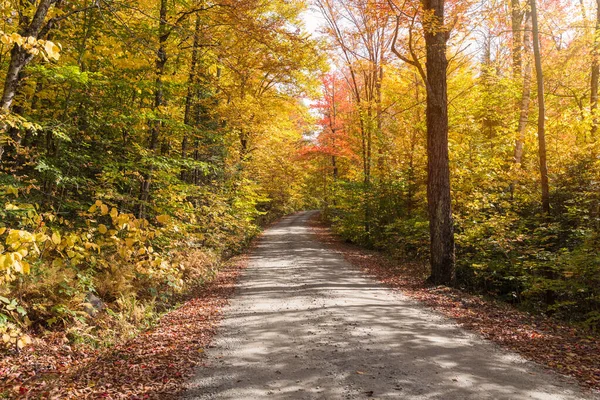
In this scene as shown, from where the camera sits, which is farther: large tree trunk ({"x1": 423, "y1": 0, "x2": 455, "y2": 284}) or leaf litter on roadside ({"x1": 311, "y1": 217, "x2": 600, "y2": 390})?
large tree trunk ({"x1": 423, "y1": 0, "x2": 455, "y2": 284})

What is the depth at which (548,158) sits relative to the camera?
36.8 ft

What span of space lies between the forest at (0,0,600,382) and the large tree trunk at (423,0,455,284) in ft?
0.12

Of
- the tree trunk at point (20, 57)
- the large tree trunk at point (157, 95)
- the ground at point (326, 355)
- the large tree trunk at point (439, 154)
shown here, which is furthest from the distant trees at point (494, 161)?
the tree trunk at point (20, 57)

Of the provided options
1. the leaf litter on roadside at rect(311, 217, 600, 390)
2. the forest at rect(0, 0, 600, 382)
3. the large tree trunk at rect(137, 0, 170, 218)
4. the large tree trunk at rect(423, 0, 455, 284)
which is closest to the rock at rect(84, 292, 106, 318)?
the forest at rect(0, 0, 600, 382)

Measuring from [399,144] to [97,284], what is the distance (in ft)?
40.1

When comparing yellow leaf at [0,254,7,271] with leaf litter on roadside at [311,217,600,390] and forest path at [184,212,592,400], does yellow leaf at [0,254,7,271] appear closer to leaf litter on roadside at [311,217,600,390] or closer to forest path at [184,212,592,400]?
forest path at [184,212,592,400]

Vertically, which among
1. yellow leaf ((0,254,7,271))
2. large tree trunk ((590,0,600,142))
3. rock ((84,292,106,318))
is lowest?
rock ((84,292,106,318))

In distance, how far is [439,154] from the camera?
9125 millimetres

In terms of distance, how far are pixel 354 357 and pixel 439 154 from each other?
19.7 feet

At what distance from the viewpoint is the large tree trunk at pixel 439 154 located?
9.09m

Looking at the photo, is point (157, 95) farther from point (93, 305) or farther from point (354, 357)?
point (354, 357)

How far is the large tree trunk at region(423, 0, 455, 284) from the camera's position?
909 centimetres

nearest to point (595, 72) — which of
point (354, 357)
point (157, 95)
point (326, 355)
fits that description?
point (354, 357)

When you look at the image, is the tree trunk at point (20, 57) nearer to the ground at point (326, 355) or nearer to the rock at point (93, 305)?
the ground at point (326, 355)
